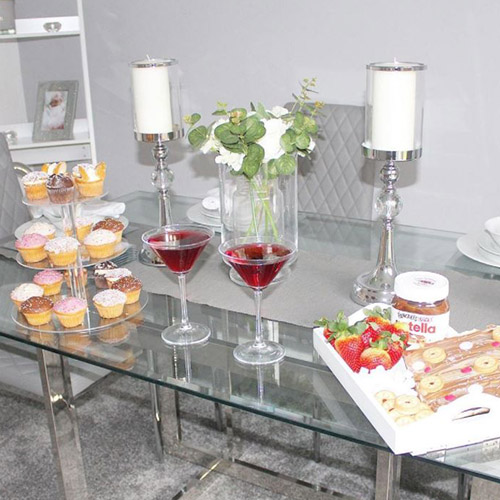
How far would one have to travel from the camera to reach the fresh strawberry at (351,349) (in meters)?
1.22

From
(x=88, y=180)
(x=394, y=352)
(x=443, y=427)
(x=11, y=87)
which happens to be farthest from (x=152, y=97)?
(x=11, y=87)

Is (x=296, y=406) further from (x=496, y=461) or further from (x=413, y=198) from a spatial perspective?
(x=413, y=198)

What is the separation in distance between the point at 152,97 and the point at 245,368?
2.73ft

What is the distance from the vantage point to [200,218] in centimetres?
210

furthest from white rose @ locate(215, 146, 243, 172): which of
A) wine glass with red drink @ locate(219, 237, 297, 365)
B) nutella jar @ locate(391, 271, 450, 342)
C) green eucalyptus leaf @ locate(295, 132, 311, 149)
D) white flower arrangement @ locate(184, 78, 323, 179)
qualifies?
nutella jar @ locate(391, 271, 450, 342)

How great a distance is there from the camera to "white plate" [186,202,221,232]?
2.05 m

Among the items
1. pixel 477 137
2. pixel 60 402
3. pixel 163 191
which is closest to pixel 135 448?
pixel 60 402

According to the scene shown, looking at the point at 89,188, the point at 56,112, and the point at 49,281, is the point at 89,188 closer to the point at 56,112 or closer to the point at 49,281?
the point at 49,281

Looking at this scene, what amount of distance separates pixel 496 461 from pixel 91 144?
9.29 feet

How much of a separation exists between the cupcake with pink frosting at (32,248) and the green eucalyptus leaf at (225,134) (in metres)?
0.50

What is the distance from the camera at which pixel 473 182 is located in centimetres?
300

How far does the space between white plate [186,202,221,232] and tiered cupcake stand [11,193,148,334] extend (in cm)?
31

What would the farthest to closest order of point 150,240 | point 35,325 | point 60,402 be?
point 60,402 < point 35,325 < point 150,240

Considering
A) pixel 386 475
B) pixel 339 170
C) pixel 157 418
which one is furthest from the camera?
pixel 339 170
